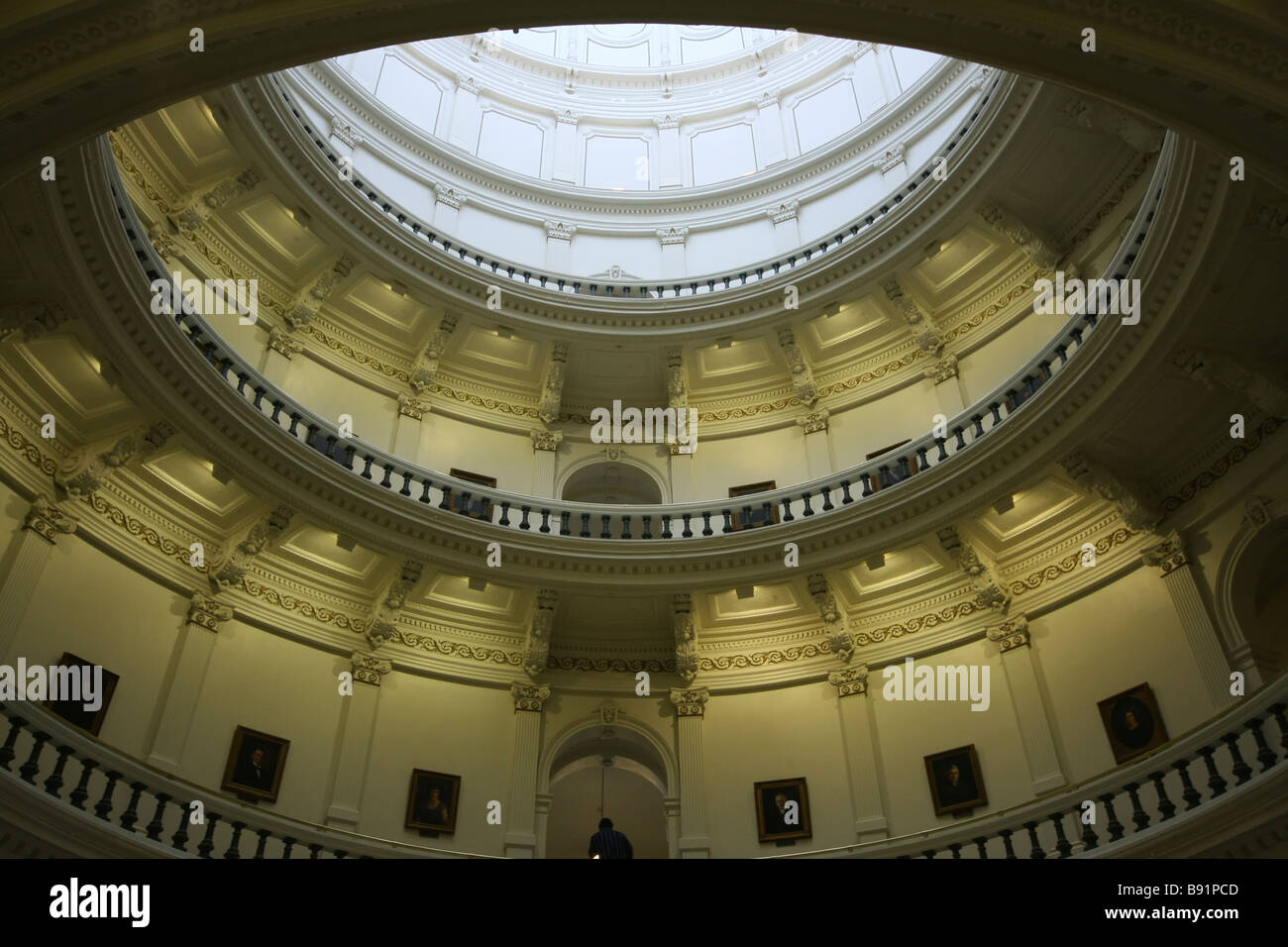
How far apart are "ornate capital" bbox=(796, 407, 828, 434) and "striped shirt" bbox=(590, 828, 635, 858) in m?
8.64

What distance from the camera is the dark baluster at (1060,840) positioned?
416 inches

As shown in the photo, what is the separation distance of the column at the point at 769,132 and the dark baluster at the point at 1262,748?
17.2 meters

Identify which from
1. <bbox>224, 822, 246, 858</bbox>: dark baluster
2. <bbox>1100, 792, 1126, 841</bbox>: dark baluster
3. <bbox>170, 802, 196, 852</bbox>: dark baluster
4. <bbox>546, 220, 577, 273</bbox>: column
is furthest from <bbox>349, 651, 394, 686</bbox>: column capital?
<bbox>1100, 792, 1126, 841</bbox>: dark baluster

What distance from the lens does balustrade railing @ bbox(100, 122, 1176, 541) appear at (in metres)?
13.2

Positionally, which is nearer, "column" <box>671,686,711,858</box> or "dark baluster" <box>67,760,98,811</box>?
"dark baluster" <box>67,760,98,811</box>

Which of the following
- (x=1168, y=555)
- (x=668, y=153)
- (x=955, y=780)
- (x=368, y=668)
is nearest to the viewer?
(x=1168, y=555)

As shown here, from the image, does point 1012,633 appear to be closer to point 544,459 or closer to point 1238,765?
point 1238,765

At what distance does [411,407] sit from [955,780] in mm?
11762

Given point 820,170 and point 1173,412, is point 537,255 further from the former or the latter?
point 1173,412

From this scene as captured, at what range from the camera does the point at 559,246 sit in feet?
73.3

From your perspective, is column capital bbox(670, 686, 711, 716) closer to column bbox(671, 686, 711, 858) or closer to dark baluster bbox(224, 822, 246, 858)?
column bbox(671, 686, 711, 858)

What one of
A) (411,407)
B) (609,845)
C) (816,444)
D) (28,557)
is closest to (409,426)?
(411,407)

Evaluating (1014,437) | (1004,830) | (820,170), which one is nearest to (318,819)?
(1004,830)

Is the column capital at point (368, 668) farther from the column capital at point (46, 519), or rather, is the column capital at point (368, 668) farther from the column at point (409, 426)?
the column capital at point (46, 519)
